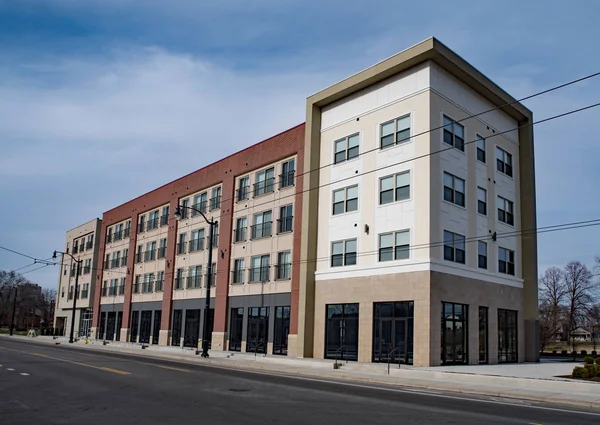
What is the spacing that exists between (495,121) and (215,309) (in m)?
24.9

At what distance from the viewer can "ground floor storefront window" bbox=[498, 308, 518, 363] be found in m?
34.9

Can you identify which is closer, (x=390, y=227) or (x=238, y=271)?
(x=390, y=227)

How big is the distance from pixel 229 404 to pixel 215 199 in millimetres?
35622

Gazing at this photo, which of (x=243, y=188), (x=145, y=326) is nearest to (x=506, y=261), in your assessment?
(x=243, y=188)

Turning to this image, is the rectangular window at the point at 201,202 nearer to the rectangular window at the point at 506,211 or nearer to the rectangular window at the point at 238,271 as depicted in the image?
the rectangular window at the point at 238,271

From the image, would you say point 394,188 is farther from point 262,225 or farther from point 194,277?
point 194,277

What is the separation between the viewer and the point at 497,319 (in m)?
34.5

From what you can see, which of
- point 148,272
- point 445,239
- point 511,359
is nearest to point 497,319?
point 511,359

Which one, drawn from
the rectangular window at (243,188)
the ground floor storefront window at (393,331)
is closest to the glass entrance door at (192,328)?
the rectangular window at (243,188)

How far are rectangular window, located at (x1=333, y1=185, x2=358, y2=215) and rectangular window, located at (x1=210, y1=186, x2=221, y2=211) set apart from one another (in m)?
14.4

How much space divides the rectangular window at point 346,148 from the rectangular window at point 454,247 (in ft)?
Result: 25.5

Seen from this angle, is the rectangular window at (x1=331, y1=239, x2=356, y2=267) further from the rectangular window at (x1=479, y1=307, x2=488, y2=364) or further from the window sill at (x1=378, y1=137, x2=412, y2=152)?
the rectangular window at (x1=479, y1=307, x2=488, y2=364)

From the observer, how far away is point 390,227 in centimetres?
3206

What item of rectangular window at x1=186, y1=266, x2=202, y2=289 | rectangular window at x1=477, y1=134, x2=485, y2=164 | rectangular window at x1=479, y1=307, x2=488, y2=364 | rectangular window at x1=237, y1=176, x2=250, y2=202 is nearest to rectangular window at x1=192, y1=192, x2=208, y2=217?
rectangular window at x1=186, y1=266, x2=202, y2=289
